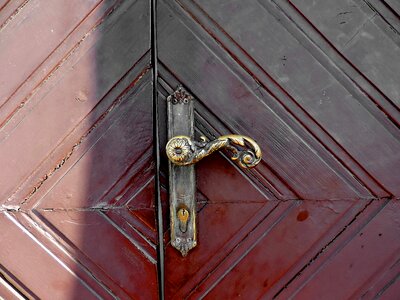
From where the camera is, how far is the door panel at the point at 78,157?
1.40m

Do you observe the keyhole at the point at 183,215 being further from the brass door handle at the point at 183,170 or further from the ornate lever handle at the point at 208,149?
the ornate lever handle at the point at 208,149

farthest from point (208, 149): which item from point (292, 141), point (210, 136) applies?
point (292, 141)

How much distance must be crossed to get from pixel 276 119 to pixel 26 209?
2.03 feet

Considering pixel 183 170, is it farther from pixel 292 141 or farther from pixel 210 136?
pixel 292 141

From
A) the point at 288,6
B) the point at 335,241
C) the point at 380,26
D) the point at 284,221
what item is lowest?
the point at 335,241

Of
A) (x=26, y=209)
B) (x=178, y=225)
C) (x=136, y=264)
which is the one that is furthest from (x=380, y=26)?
(x=26, y=209)

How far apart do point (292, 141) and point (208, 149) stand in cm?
22

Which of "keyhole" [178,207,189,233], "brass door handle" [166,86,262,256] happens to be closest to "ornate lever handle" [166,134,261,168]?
"brass door handle" [166,86,262,256]

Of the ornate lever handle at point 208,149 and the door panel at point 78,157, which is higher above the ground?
the door panel at point 78,157

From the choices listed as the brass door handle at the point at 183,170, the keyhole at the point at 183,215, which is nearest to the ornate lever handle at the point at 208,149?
the brass door handle at the point at 183,170

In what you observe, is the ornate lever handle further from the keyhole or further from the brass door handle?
the keyhole

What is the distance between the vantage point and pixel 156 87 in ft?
4.58

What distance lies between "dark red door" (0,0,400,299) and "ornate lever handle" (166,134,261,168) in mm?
69

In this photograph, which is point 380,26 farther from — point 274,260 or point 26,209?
point 26,209
